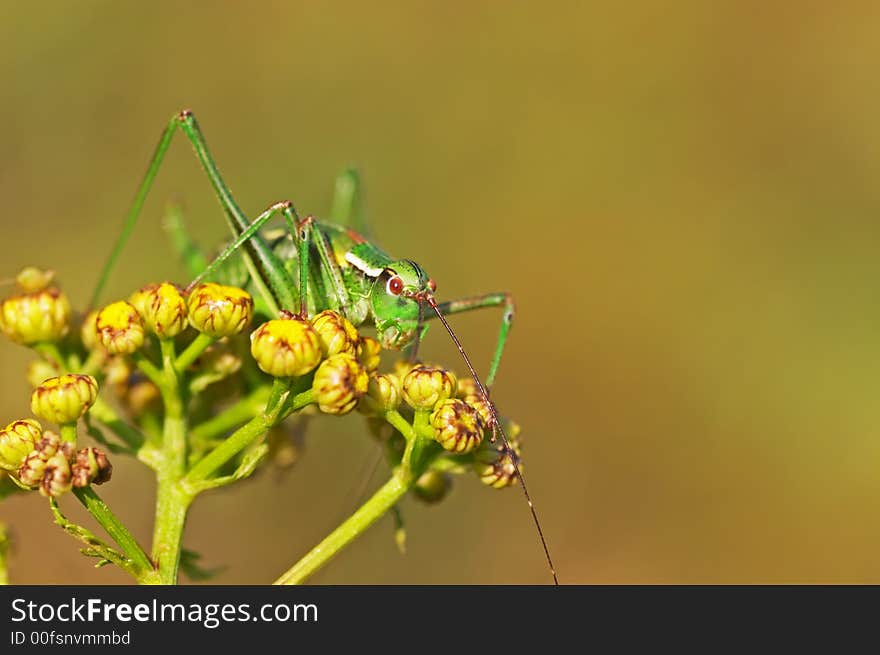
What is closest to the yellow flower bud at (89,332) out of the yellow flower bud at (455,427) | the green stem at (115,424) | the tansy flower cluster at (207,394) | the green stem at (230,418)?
the tansy flower cluster at (207,394)

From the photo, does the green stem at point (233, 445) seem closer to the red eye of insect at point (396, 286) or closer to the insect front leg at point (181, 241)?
the red eye of insect at point (396, 286)

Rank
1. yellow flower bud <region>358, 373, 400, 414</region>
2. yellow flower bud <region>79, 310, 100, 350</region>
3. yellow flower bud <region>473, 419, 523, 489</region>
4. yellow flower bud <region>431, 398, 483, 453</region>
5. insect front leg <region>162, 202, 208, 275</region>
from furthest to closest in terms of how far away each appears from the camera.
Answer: insect front leg <region>162, 202, 208, 275</region> < yellow flower bud <region>79, 310, 100, 350</region> < yellow flower bud <region>473, 419, 523, 489</region> < yellow flower bud <region>358, 373, 400, 414</region> < yellow flower bud <region>431, 398, 483, 453</region>

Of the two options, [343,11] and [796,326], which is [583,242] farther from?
[343,11]

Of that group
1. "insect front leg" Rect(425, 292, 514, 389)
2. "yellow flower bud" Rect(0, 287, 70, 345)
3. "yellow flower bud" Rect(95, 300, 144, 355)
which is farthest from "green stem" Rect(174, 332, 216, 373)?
"insect front leg" Rect(425, 292, 514, 389)

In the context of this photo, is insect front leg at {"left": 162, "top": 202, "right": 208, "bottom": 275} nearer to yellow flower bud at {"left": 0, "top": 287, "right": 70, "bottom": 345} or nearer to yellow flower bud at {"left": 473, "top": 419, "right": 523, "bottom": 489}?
→ yellow flower bud at {"left": 0, "top": 287, "right": 70, "bottom": 345}

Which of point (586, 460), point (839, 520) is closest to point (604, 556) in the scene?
point (586, 460)

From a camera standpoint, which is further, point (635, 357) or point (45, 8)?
point (635, 357)
